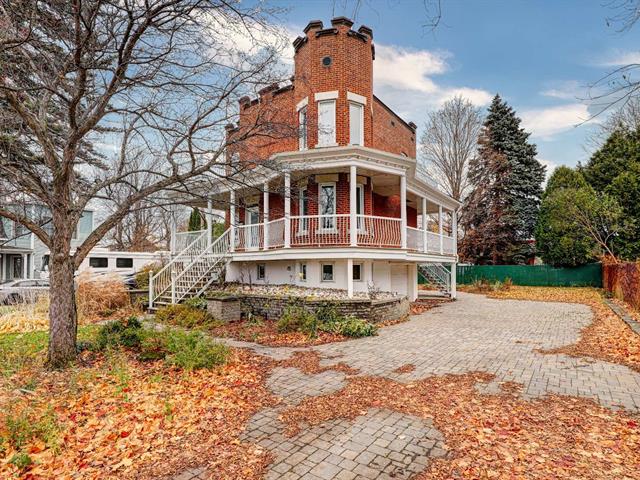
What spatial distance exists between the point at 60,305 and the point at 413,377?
6039 millimetres

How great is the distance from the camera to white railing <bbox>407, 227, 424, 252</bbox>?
44.6ft

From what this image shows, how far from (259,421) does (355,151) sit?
868cm

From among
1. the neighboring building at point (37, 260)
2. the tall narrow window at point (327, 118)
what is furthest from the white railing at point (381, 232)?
the neighboring building at point (37, 260)

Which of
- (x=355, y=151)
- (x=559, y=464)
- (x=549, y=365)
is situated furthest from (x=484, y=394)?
(x=355, y=151)

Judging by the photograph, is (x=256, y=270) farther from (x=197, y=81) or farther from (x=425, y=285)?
(x=425, y=285)

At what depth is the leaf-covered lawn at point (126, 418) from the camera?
3398 millimetres

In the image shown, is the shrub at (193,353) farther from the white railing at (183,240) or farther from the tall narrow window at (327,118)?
the white railing at (183,240)

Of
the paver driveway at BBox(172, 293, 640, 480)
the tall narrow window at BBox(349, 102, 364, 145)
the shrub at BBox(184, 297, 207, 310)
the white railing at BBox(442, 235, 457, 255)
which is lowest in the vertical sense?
the paver driveway at BBox(172, 293, 640, 480)

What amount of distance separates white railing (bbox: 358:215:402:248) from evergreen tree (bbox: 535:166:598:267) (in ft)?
50.2

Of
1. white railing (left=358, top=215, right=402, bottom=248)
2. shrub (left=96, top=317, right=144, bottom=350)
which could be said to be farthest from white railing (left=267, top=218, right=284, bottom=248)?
shrub (left=96, top=317, right=144, bottom=350)

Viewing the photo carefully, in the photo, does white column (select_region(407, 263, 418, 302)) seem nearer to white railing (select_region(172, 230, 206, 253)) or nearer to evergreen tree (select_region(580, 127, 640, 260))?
white railing (select_region(172, 230, 206, 253))

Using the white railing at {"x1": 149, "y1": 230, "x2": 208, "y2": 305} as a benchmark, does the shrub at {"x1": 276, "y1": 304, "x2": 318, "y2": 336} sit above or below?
below

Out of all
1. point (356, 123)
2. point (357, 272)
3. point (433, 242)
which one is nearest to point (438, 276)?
point (433, 242)

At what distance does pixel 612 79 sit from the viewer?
A: 3711 millimetres
